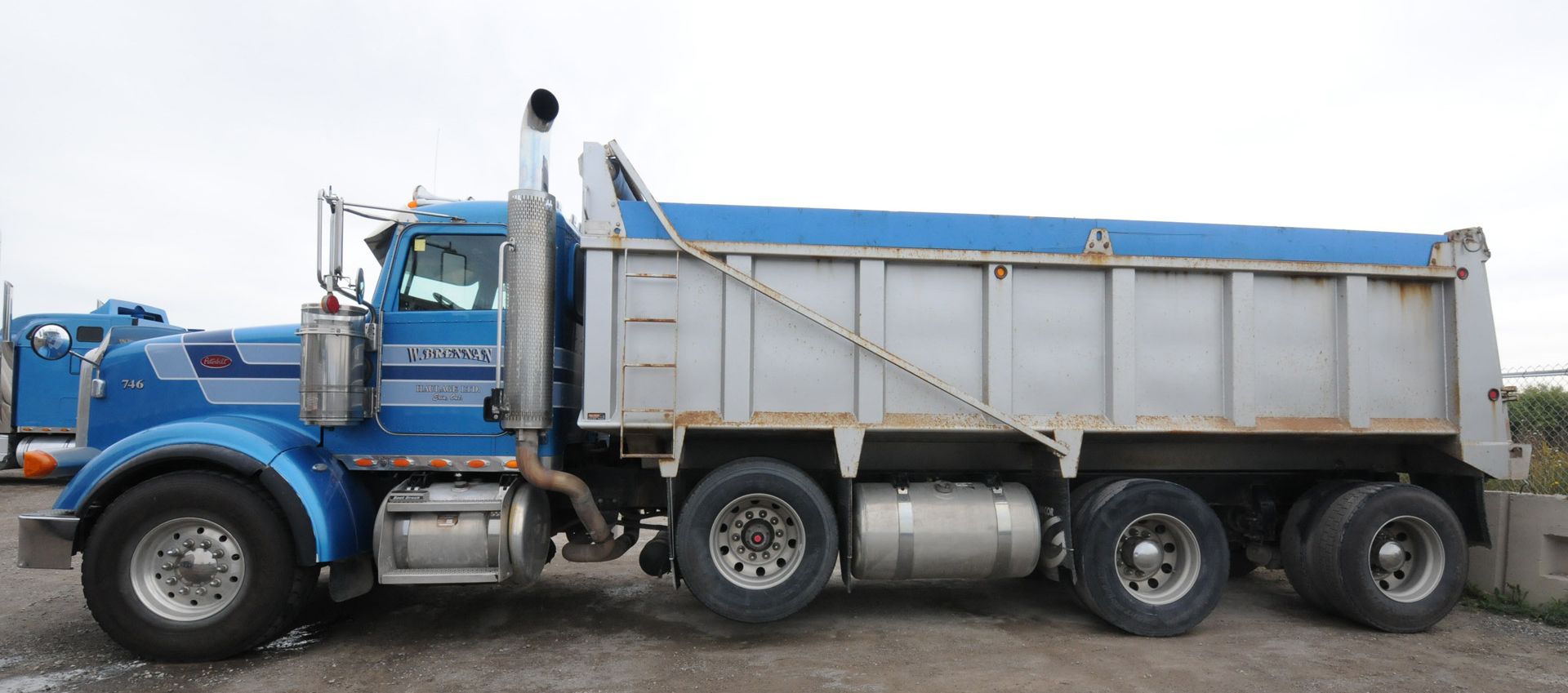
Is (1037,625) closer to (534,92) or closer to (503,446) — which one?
(503,446)

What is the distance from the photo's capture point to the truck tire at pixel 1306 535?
5715 mm

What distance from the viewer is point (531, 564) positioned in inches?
209

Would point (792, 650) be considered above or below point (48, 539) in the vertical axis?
below

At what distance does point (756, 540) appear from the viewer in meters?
5.20

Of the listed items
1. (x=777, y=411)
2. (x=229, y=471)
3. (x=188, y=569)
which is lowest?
(x=188, y=569)

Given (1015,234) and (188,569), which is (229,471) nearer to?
(188,569)

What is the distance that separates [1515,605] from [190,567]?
384 inches

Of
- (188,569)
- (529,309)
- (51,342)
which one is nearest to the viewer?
(188,569)

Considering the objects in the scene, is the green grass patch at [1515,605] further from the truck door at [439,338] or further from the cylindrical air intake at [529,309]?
the truck door at [439,338]

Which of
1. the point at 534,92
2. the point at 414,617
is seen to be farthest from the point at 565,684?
the point at 534,92

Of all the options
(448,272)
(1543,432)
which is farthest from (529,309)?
(1543,432)

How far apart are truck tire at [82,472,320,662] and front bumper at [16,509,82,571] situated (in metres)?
0.15

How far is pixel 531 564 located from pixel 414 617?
4.34 feet

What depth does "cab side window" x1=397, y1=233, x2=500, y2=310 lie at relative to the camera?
540cm
